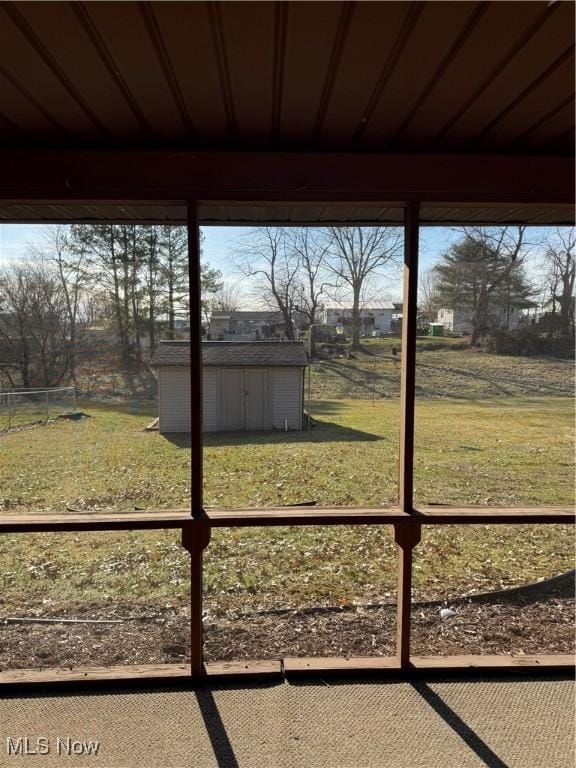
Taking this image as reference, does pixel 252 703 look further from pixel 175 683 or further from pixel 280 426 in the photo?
pixel 280 426

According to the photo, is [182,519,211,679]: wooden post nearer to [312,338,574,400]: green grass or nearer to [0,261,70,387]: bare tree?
[312,338,574,400]: green grass

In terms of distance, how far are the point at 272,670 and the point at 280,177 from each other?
6.80 feet

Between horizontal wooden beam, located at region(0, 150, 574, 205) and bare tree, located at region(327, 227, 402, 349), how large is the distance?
258 millimetres

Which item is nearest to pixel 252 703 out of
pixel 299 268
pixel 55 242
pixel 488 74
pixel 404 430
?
pixel 404 430

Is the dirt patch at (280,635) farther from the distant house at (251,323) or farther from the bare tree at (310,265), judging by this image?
the bare tree at (310,265)

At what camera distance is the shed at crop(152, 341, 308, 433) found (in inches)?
80.9

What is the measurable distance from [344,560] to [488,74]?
84.5 inches

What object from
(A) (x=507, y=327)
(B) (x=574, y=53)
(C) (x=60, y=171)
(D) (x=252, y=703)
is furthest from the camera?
(A) (x=507, y=327)

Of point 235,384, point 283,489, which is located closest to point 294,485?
point 283,489

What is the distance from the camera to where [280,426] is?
7.09ft

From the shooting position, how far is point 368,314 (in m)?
2.05

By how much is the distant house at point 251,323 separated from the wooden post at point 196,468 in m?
0.17

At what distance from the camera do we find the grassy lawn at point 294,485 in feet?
6.82

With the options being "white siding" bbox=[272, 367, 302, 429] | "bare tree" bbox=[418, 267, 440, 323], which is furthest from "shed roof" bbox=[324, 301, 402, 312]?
"white siding" bbox=[272, 367, 302, 429]
